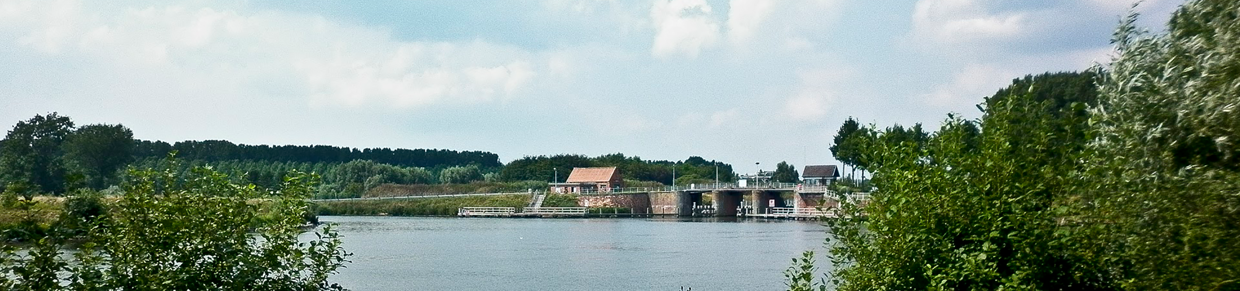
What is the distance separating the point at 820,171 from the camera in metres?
117

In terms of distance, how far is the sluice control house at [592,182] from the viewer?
124875 millimetres

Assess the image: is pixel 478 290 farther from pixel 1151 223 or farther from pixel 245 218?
pixel 1151 223

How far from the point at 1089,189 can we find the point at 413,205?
108m

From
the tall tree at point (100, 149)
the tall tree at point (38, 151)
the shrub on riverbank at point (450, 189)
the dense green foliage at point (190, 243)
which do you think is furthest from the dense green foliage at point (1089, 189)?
the shrub on riverbank at point (450, 189)

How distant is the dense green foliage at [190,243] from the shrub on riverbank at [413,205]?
102 m

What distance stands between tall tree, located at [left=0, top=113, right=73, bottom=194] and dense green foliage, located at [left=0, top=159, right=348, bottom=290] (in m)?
48.3

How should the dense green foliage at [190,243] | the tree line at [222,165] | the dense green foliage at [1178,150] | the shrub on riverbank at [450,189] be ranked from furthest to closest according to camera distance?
the shrub on riverbank at [450,189] → the tree line at [222,165] → the dense green foliage at [190,243] → the dense green foliage at [1178,150]

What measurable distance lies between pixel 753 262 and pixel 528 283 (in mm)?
10397

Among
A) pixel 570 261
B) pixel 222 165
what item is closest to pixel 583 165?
pixel 222 165

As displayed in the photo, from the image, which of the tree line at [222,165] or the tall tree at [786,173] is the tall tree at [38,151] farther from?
the tall tree at [786,173]

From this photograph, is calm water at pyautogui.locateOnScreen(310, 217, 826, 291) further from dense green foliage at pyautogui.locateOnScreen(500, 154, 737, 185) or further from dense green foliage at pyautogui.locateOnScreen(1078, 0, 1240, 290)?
dense green foliage at pyautogui.locateOnScreen(500, 154, 737, 185)

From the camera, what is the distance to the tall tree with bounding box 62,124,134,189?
79125 millimetres

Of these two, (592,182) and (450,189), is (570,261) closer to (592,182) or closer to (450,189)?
(592,182)

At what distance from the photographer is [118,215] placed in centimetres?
1155
